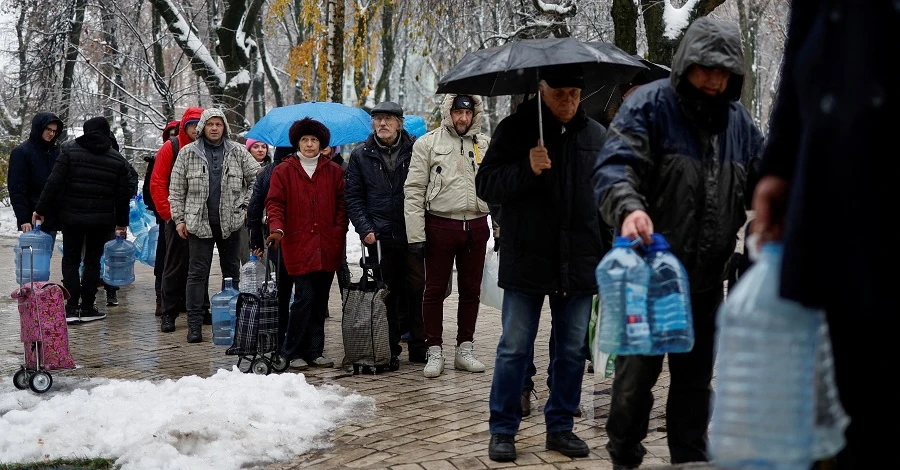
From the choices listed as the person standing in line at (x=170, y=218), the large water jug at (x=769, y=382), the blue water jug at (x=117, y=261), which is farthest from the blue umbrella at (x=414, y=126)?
the large water jug at (x=769, y=382)

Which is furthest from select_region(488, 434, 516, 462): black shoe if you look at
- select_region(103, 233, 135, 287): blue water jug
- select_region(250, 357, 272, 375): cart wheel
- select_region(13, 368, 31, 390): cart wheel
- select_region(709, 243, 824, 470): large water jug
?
select_region(103, 233, 135, 287): blue water jug

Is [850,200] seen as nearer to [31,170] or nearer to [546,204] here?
[546,204]

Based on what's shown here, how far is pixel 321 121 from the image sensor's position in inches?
403

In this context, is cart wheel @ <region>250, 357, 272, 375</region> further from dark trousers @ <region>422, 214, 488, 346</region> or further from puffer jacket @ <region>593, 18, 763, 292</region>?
puffer jacket @ <region>593, 18, 763, 292</region>

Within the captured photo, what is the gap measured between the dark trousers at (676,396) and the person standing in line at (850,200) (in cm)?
219

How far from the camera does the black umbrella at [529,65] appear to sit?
535cm

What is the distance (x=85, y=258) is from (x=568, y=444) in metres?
7.36

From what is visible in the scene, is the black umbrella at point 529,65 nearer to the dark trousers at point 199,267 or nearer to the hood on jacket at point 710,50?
the hood on jacket at point 710,50

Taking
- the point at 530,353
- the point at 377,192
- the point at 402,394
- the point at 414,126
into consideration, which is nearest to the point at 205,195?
the point at 377,192

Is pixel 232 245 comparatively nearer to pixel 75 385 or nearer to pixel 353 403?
pixel 75 385

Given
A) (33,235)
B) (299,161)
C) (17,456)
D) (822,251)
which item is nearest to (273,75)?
(33,235)

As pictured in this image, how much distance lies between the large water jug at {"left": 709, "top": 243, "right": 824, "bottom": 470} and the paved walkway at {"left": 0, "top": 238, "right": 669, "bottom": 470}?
1.11m

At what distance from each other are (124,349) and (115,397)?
2.77 meters

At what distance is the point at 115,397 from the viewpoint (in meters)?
6.57
